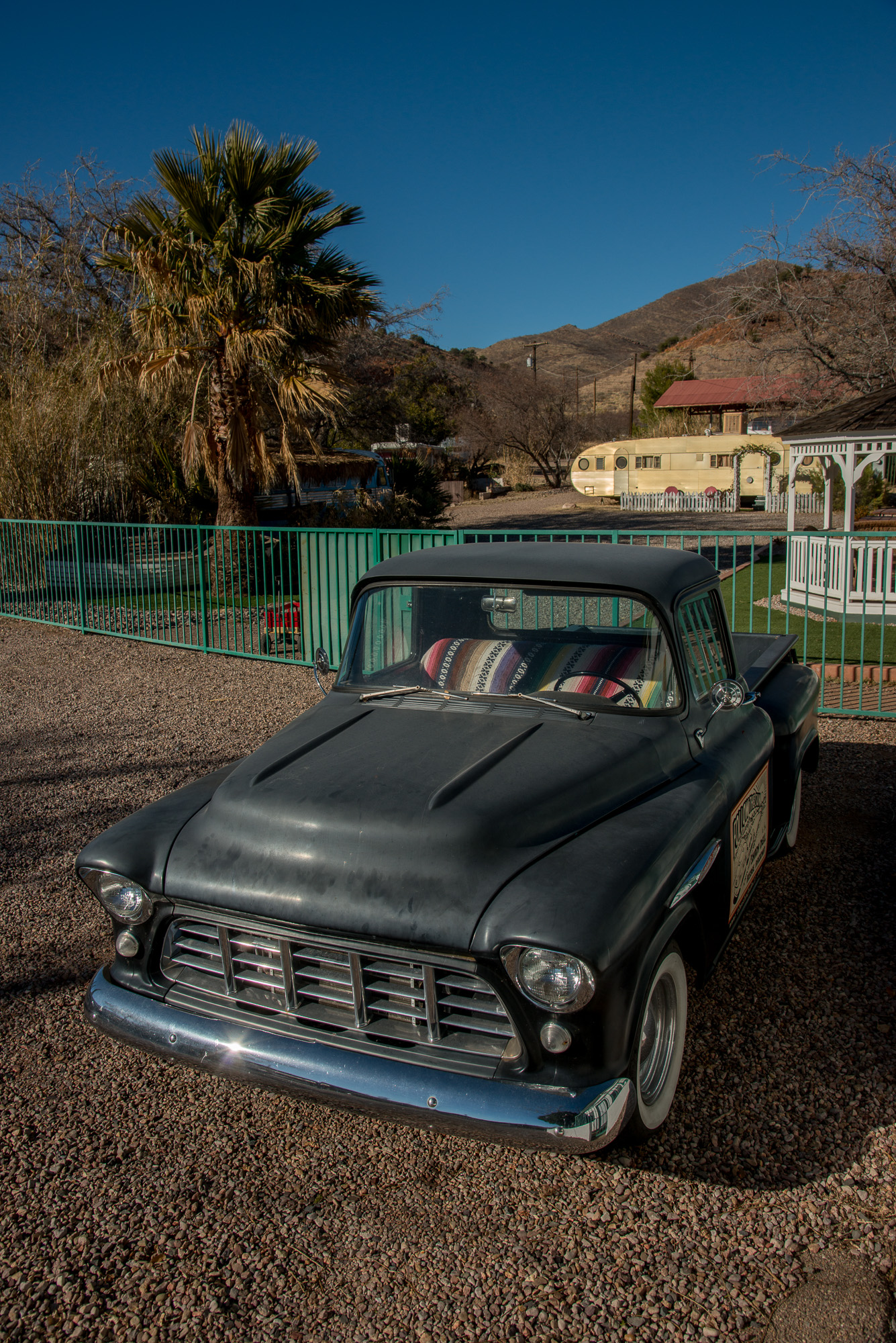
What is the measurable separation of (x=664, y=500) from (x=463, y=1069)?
1401 inches

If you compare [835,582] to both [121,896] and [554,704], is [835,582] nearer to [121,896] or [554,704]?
[554,704]

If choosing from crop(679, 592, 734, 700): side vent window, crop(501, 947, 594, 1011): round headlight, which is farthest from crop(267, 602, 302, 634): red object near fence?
crop(501, 947, 594, 1011): round headlight

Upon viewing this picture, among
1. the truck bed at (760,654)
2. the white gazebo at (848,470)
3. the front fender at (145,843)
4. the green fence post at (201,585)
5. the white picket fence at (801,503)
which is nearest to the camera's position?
the front fender at (145,843)

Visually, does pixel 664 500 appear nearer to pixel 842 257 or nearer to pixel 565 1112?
pixel 842 257

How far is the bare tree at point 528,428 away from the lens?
4809cm

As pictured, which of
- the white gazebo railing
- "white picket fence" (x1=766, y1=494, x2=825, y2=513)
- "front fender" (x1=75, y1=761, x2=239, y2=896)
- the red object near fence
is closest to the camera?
"front fender" (x1=75, y1=761, x2=239, y2=896)

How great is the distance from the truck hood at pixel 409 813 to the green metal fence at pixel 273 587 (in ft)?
15.8

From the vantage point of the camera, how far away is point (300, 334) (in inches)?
535

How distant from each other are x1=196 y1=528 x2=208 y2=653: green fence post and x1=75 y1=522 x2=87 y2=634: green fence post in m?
2.06

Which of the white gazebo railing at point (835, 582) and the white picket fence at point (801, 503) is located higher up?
the white picket fence at point (801, 503)

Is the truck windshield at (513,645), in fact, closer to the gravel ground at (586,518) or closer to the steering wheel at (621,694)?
the steering wheel at (621,694)

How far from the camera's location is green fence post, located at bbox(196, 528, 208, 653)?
1059cm

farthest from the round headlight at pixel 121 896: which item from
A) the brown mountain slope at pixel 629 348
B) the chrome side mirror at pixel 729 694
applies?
the brown mountain slope at pixel 629 348

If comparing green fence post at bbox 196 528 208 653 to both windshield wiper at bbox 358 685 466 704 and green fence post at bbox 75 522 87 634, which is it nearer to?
green fence post at bbox 75 522 87 634
